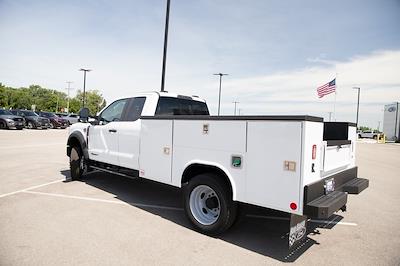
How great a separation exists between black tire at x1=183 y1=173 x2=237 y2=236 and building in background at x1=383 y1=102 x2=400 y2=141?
52.0 m

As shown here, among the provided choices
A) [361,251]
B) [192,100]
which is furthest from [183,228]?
[192,100]

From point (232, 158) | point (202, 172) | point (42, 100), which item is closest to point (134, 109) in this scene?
point (202, 172)

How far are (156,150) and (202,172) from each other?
1.00 meters

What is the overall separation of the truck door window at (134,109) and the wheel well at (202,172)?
1.87m

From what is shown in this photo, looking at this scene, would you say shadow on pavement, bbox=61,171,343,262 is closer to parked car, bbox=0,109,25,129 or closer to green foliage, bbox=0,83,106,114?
parked car, bbox=0,109,25,129

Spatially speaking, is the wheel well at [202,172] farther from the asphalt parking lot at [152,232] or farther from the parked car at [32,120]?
the parked car at [32,120]

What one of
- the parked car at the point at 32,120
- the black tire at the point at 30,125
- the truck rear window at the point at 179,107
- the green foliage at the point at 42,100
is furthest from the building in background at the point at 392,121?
the green foliage at the point at 42,100

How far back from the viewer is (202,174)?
468cm

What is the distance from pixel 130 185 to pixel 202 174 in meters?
3.70

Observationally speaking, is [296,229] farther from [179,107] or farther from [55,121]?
[55,121]

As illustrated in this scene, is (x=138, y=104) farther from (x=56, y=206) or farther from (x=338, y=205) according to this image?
(x=338, y=205)

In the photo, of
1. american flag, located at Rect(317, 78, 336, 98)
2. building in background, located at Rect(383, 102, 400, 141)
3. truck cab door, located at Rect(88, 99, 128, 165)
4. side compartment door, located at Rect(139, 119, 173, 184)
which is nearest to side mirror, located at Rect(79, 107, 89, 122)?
truck cab door, located at Rect(88, 99, 128, 165)

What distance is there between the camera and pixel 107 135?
6.80 meters

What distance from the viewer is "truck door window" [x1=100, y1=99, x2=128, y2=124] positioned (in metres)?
6.71
